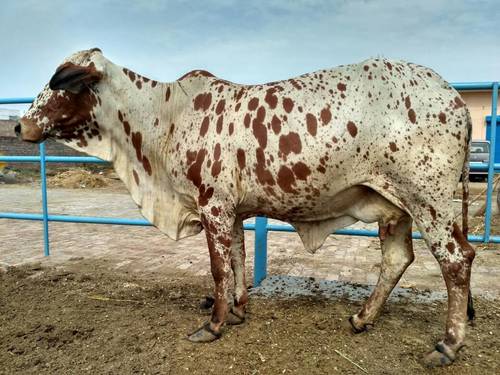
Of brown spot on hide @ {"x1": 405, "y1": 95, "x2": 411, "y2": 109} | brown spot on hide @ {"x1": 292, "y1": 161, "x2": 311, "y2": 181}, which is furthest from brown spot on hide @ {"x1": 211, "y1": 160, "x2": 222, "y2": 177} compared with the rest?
brown spot on hide @ {"x1": 405, "y1": 95, "x2": 411, "y2": 109}

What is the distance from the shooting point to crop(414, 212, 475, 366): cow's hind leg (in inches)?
91.0

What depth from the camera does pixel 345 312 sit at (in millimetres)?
3078

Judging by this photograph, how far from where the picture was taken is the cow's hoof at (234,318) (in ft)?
9.41

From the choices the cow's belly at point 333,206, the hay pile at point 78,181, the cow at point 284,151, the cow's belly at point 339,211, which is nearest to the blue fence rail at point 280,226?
the cow's belly at point 339,211

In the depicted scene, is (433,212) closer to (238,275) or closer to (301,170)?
(301,170)

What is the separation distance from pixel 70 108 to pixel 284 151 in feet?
4.94

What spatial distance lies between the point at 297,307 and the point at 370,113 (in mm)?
1519

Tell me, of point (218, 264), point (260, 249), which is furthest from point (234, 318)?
point (260, 249)

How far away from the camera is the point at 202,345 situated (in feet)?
8.50

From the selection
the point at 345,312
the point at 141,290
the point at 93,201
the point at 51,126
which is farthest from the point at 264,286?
the point at 93,201

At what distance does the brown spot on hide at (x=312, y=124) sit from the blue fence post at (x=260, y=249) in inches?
57.0

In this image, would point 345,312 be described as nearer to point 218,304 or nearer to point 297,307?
point 297,307

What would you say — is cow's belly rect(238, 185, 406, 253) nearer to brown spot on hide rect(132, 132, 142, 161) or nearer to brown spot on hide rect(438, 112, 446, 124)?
brown spot on hide rect(438, 112, 446, 124)

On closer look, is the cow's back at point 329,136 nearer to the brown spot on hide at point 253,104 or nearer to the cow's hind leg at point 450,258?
the brown spot on hide at point 253,104
